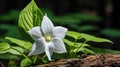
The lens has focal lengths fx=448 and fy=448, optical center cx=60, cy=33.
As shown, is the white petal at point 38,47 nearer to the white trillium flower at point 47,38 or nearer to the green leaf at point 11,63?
the white trillium flower at point 47,38

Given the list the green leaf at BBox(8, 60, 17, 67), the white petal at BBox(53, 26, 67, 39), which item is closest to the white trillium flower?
the white petal at BBox(53, 26, 67, 39)

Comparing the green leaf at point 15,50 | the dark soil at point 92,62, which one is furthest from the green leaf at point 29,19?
the dark soil at point 92,62

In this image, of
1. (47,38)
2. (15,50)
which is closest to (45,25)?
(47,38)

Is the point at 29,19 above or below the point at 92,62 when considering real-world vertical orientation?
above

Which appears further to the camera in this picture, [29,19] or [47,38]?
[29,19]

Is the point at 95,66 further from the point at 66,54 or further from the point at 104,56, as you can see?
the point at 66,54

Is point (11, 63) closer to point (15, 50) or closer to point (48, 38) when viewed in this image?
point (15, 50)
